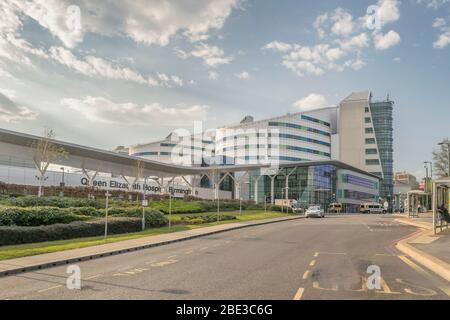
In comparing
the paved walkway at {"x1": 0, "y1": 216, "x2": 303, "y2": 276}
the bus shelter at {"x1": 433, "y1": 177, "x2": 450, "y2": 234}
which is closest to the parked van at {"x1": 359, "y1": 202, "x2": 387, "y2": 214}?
the bus shelter at {"x1": 433, "y1": 177, "x2": 450, "y2": 234}

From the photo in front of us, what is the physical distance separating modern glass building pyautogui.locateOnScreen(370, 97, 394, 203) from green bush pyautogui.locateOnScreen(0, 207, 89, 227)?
436 feet

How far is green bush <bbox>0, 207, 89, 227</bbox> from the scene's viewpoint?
811 inches

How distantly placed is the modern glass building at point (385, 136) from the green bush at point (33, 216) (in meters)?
133

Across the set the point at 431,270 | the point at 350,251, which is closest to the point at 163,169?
the point at 350,251

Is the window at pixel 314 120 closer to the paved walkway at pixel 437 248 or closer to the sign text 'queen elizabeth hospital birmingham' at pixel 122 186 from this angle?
the sign text 'queen elizabeth hospital birmingham' at pixel 122 186

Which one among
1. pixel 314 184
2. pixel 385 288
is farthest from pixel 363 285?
pixel 314 184

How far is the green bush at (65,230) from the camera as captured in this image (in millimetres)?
18719

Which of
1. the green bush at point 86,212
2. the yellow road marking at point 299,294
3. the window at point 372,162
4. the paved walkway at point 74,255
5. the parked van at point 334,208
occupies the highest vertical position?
the window at point 372,162

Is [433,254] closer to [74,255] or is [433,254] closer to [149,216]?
[74,255]

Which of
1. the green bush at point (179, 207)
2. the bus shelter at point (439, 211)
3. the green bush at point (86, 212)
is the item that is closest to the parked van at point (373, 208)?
the green bush at point (179, 207)

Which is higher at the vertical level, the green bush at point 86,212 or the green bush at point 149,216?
the green bush at point 86,212

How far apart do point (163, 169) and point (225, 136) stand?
54187 millimetres

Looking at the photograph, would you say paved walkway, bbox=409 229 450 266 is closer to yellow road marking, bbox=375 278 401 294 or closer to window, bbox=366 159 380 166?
yellow road marking, bbox=375 278 401 294

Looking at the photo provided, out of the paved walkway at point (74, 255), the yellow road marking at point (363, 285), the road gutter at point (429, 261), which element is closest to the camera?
the yellow road marking at point (363, 285)
